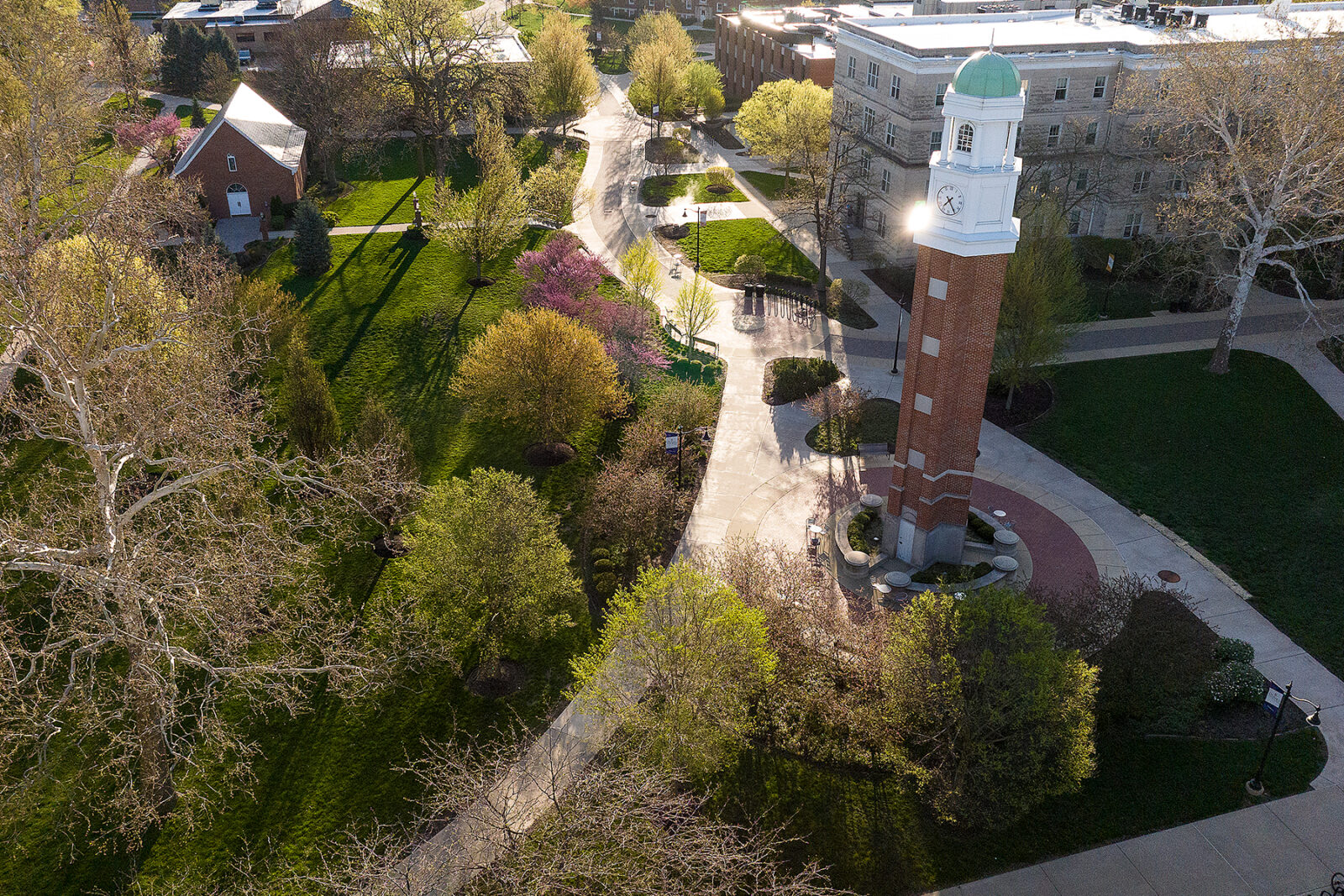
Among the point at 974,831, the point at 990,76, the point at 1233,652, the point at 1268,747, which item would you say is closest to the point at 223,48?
the point at 990,76

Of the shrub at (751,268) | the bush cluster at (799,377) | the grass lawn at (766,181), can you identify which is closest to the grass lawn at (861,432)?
the bush cluster at (799,377)

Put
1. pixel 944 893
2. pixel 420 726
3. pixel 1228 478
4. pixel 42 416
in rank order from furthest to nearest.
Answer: pixel 1228 478 < pixel 420 726 < pixel 42 416 < pixel 944 893

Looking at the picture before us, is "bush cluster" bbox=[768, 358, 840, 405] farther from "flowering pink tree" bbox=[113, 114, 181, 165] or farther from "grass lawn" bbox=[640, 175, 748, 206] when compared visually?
"flowering pink tree" bbox=[113, 114, 181, 165]

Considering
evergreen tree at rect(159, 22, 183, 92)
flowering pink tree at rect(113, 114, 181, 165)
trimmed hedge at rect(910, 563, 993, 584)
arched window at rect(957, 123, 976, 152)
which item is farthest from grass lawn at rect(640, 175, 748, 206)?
evergreen tree at rect(159, 22, 183, 92)

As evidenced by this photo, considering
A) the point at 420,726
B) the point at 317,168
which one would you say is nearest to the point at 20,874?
the point at 420,726

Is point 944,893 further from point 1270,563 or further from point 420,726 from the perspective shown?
point 1270,563
